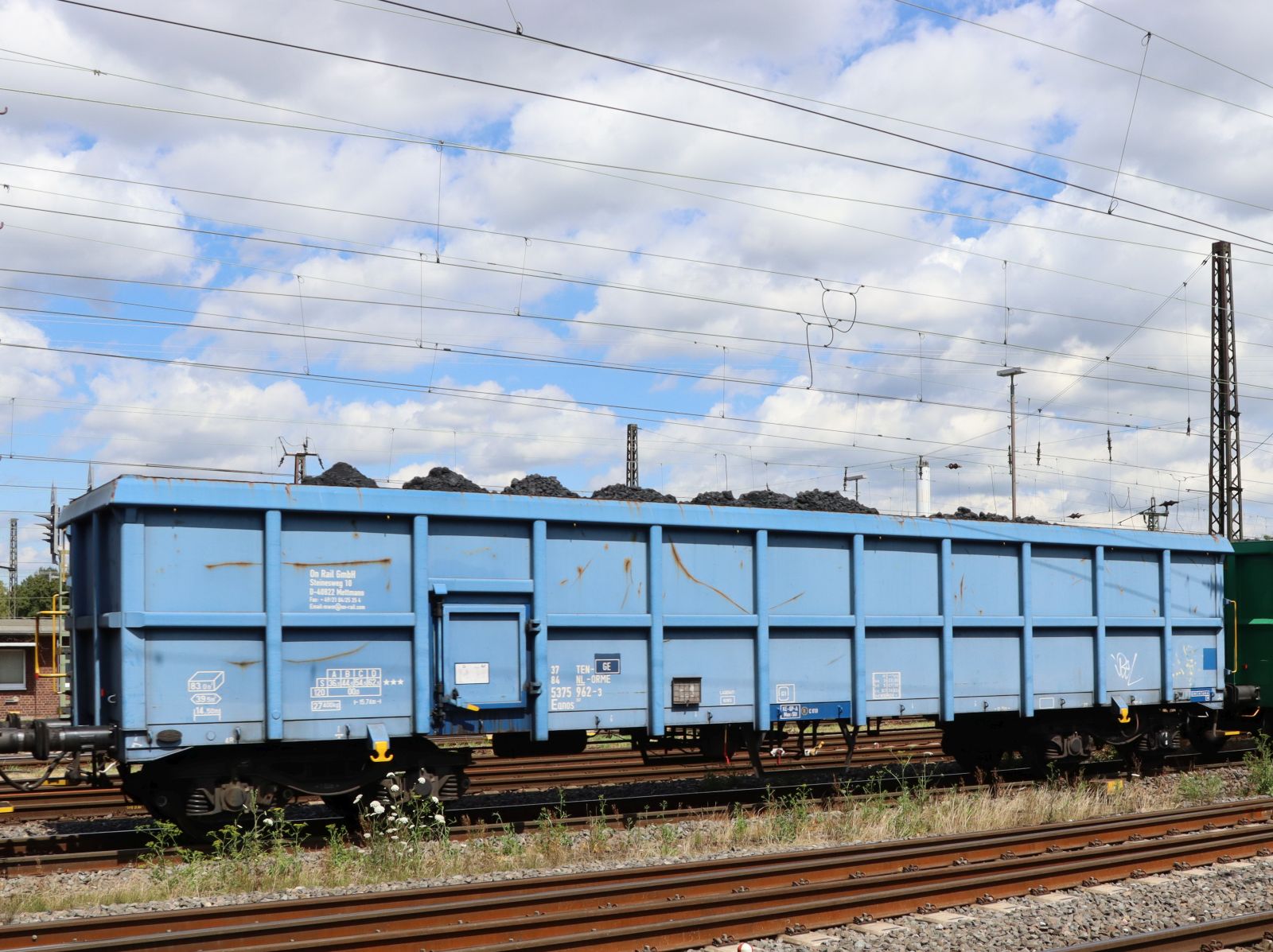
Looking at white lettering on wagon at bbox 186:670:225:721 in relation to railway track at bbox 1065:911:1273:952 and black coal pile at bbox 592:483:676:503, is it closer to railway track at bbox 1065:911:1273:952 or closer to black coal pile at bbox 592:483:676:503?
black coal pile at bbox 592:483:676:503

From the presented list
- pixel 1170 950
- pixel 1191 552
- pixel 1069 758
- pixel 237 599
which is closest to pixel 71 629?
pixel 237 599

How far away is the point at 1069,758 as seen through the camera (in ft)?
47.1

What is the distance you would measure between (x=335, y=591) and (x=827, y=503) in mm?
5225

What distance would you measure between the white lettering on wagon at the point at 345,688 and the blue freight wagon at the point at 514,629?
2 cm

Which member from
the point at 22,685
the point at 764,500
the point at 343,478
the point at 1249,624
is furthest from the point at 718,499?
the point at 22,685

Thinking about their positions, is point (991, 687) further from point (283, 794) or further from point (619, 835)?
point (283, 794)

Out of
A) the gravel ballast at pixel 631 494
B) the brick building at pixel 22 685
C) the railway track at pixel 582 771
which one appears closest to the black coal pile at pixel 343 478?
the gravel ballast at pixel 631 494

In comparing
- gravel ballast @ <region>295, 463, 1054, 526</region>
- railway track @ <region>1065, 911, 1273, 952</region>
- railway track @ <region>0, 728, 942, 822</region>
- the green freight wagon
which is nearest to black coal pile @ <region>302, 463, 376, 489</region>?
gravel ballast @ <region>295, 463, 1054, 526</region>

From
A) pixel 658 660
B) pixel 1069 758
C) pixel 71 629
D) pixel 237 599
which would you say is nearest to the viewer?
pixel 237 599

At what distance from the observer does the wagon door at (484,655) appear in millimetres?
10469

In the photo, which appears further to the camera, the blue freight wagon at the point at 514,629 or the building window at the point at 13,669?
the building window at the point at 13,669

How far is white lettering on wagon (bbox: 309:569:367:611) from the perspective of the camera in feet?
32.9

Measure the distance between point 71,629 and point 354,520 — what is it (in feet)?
9.38

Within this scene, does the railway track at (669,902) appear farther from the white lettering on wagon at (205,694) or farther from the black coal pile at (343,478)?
the black coal pile at (343,478)
